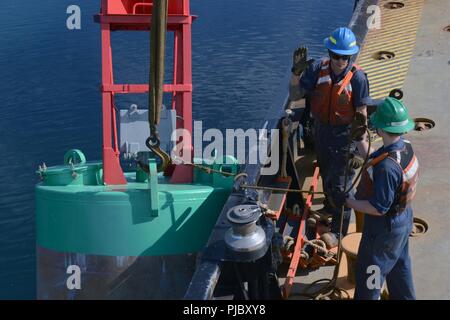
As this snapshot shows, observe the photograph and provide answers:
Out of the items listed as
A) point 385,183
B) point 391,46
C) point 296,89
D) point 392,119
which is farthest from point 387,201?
point 391,46

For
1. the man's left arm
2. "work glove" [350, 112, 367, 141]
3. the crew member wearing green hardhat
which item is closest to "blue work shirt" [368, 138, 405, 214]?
the crew member wearing green hardhat

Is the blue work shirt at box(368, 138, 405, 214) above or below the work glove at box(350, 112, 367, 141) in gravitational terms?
below

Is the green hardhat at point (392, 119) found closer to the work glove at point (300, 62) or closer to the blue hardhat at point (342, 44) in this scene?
the blue hardhat at point (342, 44)

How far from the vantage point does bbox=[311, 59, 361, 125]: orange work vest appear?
20.0 feet

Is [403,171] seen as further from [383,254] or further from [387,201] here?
[383,254]

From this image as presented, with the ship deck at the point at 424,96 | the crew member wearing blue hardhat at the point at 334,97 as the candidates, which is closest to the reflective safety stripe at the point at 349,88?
the crew member wearing blue hardhat at the point at 334,97

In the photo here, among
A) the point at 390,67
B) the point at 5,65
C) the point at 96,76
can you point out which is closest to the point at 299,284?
the point at 390,67

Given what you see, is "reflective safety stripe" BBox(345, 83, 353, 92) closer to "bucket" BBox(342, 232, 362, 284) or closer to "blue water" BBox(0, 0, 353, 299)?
"bucket" BBox(342, 232, 362, 284)

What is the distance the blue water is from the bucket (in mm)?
6299

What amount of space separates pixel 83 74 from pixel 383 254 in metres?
13.8

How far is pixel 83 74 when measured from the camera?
17.6 m
